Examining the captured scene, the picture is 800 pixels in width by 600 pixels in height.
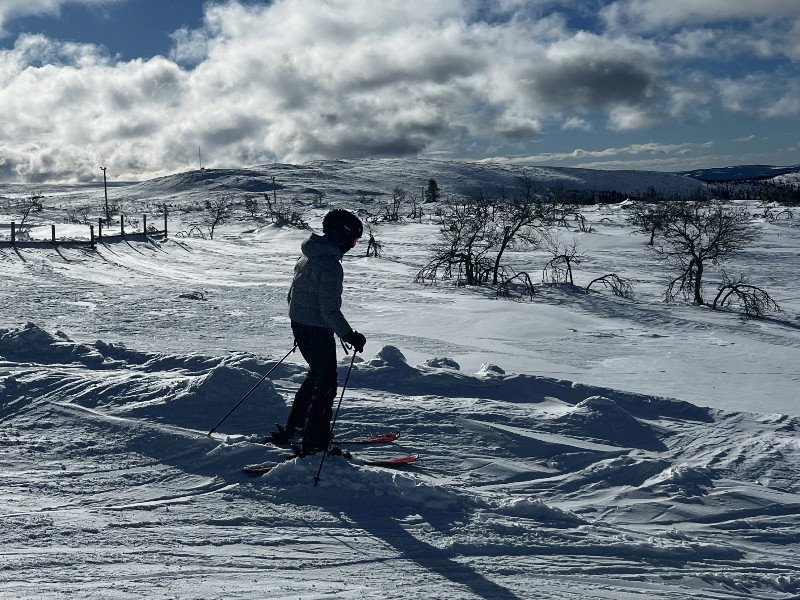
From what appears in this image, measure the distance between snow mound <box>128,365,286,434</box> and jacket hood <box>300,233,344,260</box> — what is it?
1605 millimetres

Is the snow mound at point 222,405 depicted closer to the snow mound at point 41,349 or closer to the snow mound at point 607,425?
the snow mound at point 41,349

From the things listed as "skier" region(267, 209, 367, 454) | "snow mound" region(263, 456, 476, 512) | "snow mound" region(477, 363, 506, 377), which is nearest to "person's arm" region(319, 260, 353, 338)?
"skier" region(267, 209, 367, 454)

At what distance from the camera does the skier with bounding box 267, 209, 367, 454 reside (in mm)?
4051

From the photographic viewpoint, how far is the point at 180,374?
650 cm

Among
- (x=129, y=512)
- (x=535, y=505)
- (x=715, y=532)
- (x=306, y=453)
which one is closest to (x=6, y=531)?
(x=129, y=512)

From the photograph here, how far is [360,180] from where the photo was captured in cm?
16350

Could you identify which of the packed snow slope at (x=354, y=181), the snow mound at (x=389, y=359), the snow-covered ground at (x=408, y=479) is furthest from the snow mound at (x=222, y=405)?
the packed snow slope at (x=354, y=181)

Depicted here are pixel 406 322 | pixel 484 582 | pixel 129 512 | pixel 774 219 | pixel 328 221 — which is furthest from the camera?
pixel 774 219

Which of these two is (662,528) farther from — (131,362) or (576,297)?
(576,297)

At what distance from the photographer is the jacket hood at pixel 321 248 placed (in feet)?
13.5

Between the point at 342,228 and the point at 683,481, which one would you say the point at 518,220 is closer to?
the point at 683,481

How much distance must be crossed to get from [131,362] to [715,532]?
5.70m

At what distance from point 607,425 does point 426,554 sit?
2.54 metres

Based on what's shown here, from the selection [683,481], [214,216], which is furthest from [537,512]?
[214,216]
